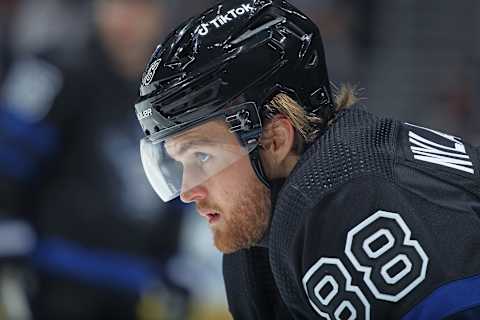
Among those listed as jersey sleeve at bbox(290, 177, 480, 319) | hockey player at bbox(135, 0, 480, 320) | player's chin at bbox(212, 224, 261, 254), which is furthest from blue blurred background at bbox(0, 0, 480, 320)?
jersey sleeve at bbox(290, 177, 480, 319)

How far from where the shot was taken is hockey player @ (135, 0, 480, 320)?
183cm

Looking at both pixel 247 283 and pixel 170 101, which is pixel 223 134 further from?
pixel 247 283

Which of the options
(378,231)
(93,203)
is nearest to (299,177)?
(378,231)

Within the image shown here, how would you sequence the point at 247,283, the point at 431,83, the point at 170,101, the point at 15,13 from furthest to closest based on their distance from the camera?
the point at 15,13, the point at 431,83, the point at 247,283, the point at 170,101

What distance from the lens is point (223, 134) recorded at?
2129 millimetres

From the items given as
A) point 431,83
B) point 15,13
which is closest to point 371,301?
point 431,83

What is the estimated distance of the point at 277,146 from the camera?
2170mm

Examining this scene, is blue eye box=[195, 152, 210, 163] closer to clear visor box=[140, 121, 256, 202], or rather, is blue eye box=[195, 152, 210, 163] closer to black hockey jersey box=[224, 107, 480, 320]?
clear visor box=[140, 121, 256, 202]

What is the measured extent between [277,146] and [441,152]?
1.06ft

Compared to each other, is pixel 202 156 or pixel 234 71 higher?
pixel 234 71

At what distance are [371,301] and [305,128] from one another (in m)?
0.44

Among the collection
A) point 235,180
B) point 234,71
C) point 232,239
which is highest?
point 234,71

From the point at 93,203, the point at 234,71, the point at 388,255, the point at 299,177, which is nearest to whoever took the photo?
the point at 388,255

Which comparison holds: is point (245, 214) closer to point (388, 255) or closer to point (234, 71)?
point (234, 71)
